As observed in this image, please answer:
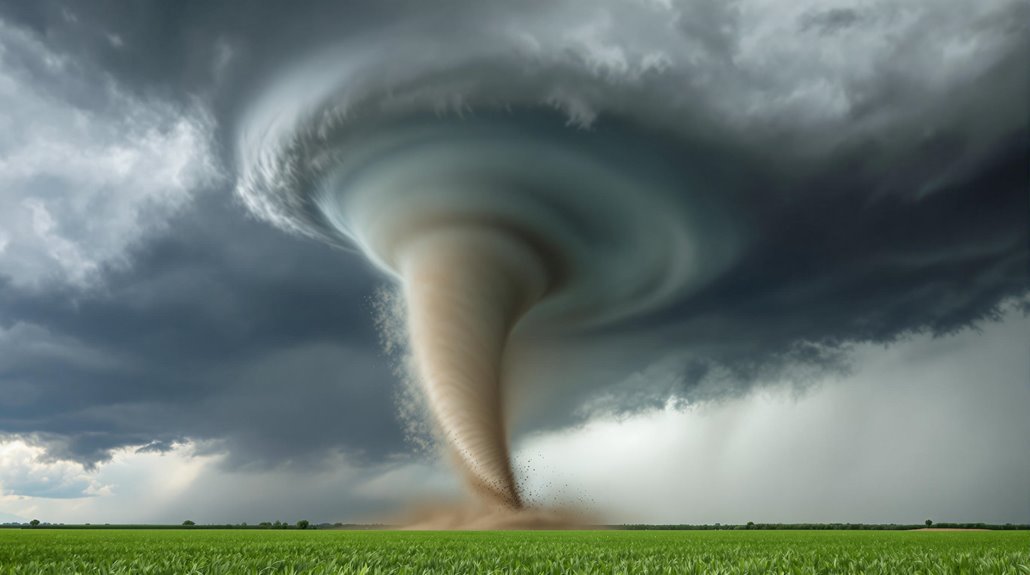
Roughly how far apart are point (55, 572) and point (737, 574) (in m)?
12.5

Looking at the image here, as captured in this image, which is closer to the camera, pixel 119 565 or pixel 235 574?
pixel 235 574

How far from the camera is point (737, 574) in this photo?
10.8 metres

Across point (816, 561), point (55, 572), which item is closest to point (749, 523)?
point (816, 561)

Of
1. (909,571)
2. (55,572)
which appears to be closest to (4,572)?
(55,572)

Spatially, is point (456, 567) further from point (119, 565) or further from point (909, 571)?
point (909, 571)

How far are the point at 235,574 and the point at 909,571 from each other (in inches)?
525

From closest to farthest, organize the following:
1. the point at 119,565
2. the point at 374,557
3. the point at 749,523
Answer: the point at 119,565
the point at 374,557
the point at 749,523

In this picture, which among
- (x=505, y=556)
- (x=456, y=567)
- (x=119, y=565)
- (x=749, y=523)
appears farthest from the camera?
(x=749, y=523)

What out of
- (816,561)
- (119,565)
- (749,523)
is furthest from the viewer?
(749,523)

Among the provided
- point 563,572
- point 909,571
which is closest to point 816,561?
point 909,571

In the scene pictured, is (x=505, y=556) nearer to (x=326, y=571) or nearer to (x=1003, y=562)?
(x=326, y=571)

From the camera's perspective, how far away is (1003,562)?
12.9 m

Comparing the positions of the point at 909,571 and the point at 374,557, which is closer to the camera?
the point at 909,571

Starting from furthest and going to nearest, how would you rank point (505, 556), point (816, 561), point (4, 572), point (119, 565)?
point (505, 556), point (816, 561), point (119, 565), point (4, 572)
